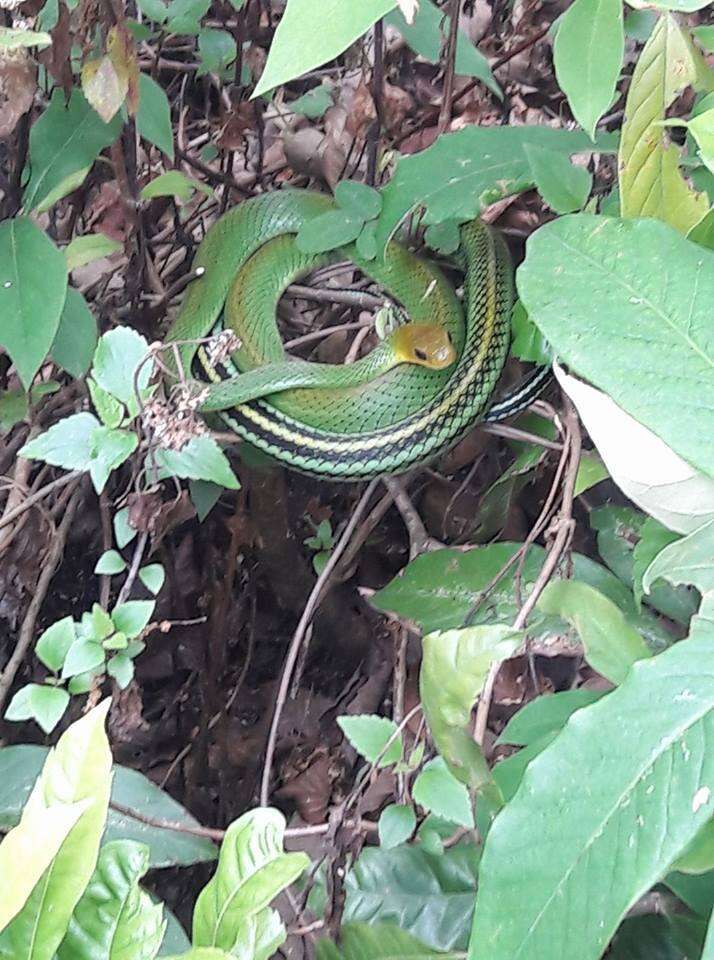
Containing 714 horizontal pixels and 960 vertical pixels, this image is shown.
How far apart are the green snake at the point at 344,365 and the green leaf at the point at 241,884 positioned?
0.92 meters

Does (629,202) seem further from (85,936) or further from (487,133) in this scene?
(85,936)

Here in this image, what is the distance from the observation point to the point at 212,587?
190cm

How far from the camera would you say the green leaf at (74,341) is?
4.22 ft

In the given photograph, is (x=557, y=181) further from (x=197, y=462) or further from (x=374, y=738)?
(x=374, y=738)

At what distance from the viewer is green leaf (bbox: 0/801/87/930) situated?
1.81 feet

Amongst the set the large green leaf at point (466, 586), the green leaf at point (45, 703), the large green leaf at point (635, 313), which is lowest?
the large green leaf at point (466, 586)

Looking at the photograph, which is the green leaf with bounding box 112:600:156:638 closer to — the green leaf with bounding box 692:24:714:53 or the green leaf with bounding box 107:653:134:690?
the green leaf with bounding box 107:653:134:690

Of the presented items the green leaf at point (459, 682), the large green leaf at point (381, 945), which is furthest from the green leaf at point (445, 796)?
the large green leaf at point (381, 945)

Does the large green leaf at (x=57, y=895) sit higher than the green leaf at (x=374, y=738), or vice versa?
the large green leaf at (x=57, y=895)

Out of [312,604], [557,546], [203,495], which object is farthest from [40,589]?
[557,546]

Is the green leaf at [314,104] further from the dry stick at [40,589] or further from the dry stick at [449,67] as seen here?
the dry stick at [40,589]

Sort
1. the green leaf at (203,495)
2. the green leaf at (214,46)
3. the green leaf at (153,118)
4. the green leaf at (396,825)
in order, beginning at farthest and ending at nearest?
1. the green leaf at (214,46)
2. the green leaf at (203,495)
3. the green leaf at (153,118)
4. the green leaf at (396,825)

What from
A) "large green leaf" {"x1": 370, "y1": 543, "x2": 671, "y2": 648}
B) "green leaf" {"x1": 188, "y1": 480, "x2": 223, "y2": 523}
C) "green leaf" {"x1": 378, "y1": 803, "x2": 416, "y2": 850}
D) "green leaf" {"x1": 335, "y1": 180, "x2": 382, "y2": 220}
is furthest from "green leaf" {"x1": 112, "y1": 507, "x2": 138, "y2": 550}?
"green leaf" {"x1": 335, "y1": 180, "x2": 382, "y2": 220}

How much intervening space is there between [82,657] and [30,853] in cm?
50
